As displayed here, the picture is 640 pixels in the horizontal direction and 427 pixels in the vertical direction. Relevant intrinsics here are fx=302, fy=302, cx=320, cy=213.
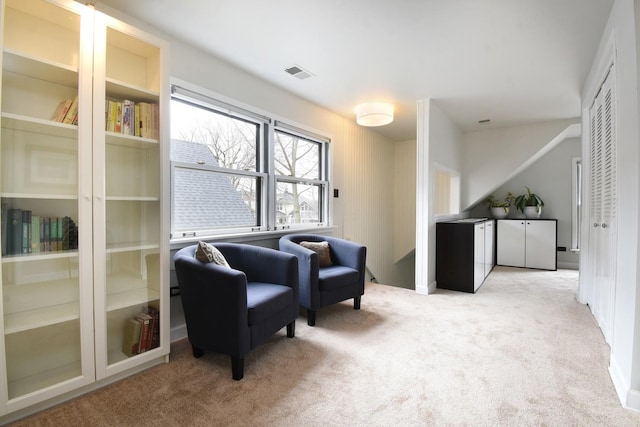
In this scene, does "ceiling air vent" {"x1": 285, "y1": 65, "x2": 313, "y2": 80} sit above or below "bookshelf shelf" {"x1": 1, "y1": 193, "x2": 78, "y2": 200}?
above

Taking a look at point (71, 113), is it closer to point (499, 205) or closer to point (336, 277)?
point (336, 277)

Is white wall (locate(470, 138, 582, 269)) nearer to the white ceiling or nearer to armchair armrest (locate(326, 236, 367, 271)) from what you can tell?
the white ceiling

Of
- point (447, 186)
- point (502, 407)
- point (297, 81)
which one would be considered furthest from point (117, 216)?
point (447, 186)

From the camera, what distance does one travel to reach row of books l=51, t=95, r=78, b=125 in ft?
5.38

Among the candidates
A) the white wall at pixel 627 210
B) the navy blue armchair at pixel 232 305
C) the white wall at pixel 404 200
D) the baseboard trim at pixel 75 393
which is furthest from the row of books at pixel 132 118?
the white wall at pixel 404 200

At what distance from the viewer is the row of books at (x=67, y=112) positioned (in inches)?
64.5

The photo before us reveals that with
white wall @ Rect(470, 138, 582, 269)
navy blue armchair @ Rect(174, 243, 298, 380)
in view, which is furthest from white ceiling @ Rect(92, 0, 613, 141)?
white wall @ Rect(470, 138, 582, 269)

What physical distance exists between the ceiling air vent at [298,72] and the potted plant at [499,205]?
4257mm

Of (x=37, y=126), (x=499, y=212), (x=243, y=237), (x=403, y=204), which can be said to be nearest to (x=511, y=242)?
(x=499, y=212)

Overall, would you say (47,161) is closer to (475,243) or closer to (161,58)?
(161,58)

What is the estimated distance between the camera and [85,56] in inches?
64.0

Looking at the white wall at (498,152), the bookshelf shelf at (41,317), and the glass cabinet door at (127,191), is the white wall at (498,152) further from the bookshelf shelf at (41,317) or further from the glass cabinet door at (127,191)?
the bookshelf shelf at (41,317)

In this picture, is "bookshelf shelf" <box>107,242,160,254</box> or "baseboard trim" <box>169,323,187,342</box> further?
"baseboard trim" <box>169,323,187,342</box>

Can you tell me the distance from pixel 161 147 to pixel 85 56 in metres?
0.58
